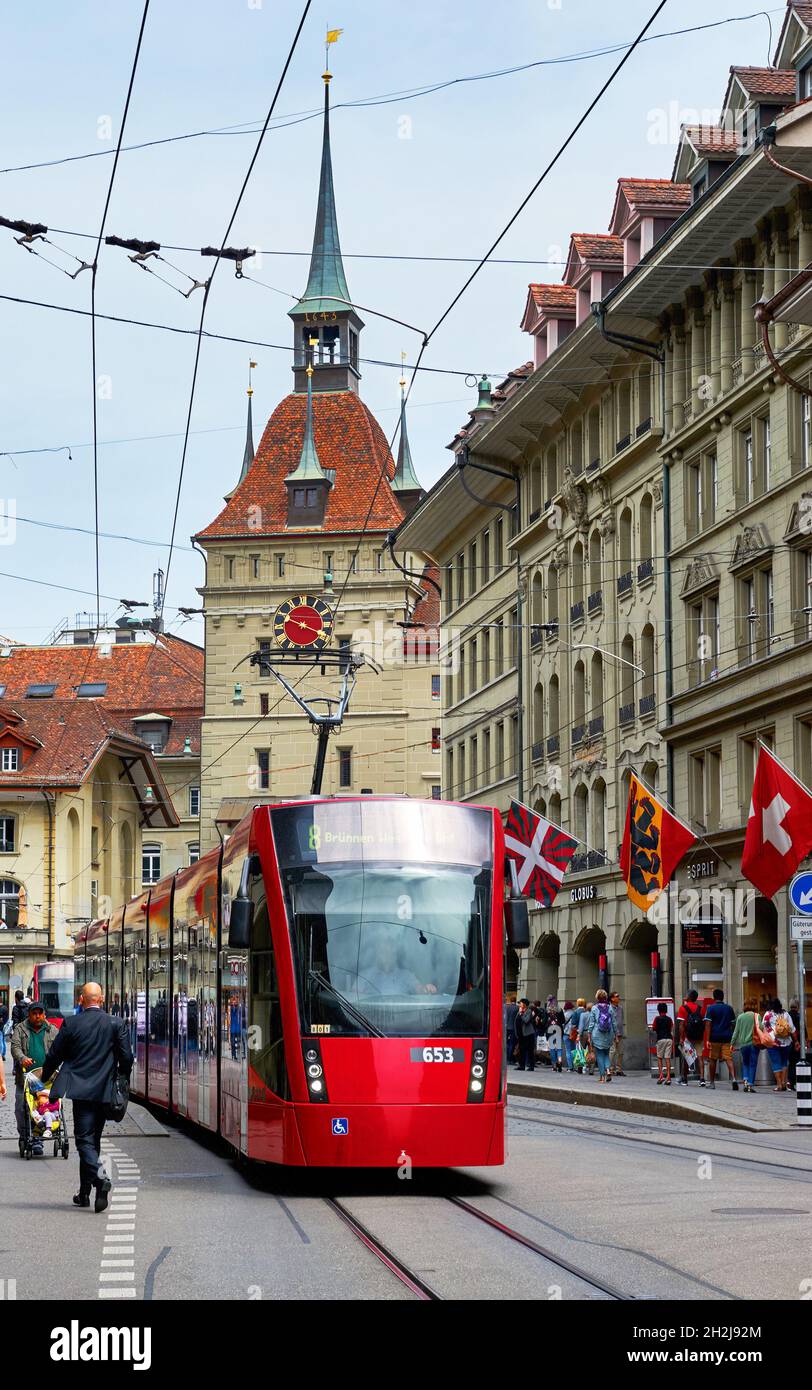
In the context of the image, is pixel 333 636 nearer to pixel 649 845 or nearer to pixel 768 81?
pixel 768 81

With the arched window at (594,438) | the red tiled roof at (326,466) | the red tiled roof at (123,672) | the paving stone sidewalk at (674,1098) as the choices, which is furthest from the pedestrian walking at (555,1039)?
the red tiled roof at (123,672)

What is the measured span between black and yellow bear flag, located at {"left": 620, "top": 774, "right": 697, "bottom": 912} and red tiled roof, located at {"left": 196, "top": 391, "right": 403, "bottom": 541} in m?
66.0

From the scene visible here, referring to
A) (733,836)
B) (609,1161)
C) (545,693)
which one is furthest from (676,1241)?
(545,693)

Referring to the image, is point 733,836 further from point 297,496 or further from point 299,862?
point 297,496

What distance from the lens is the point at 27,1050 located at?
830 inches

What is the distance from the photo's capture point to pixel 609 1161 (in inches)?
803

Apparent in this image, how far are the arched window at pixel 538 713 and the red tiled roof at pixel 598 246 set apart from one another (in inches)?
439

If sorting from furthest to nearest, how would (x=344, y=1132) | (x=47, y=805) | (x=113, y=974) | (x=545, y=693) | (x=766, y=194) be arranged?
(x=47, y=805) → (x=545, y=693) → (x=766, y=194) → (x=113, y=974) → (x=344, y=1132)

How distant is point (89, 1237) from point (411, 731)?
89132 mm

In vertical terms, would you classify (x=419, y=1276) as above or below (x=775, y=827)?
below

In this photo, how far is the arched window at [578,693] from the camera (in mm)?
53656

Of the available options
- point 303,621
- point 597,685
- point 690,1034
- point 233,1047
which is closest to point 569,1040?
point 597,685

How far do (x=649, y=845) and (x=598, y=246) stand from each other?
67.1 ft

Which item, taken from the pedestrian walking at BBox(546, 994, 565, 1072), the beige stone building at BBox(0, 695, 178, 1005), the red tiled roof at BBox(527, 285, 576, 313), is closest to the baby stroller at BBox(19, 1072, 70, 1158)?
the pedestrian walking at BBox(546, 994, 565, 1072)
